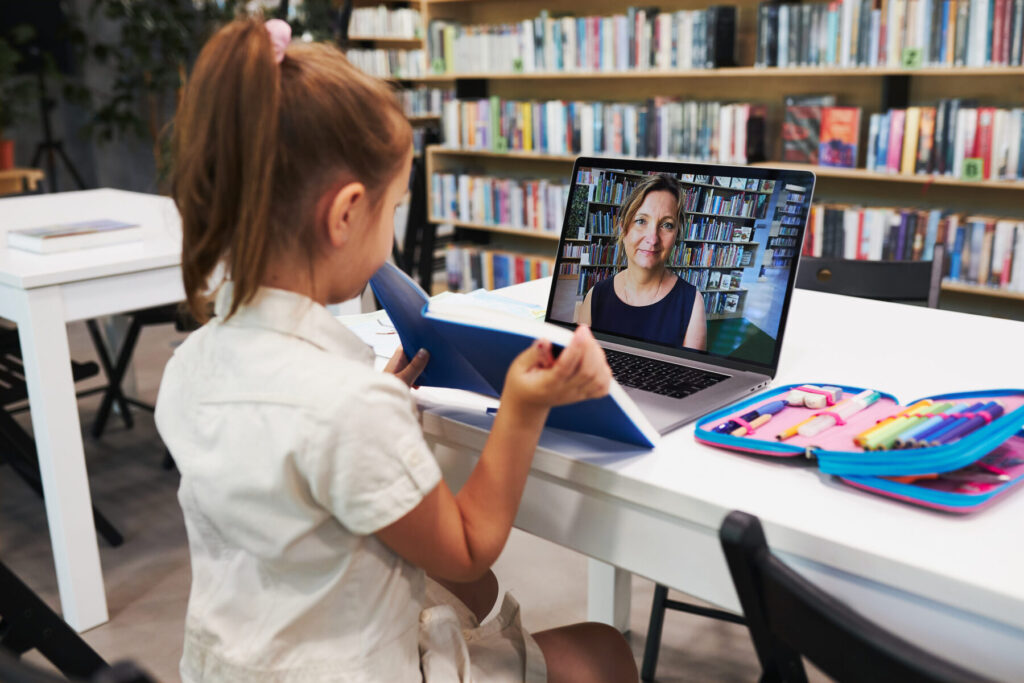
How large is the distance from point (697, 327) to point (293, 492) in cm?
58

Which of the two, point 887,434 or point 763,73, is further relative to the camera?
point 763,73

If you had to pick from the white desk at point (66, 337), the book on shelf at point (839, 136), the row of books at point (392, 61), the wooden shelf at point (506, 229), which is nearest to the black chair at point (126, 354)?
the white desk at point (66, 337)

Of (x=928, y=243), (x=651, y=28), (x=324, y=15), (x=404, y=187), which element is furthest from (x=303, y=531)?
(x=324, y=15)

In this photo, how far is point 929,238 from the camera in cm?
303

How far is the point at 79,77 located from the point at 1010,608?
23.0 ft

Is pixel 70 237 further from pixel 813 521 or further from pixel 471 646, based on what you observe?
pixel 813 521

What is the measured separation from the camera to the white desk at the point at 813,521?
68 cm

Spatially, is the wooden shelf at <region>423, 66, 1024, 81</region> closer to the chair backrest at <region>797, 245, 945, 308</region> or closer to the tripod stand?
the chair backrest at <region>797, 245, 945, 308</region>

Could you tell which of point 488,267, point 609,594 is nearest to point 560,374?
point 609,594

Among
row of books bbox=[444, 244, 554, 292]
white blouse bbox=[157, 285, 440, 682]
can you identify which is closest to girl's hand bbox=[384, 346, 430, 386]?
white blouse bbox=[157, 285, 440, 682]

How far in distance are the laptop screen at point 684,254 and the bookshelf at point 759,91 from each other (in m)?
2.10

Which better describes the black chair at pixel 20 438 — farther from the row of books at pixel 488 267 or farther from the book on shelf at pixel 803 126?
the book on shelf at pixel 803 126

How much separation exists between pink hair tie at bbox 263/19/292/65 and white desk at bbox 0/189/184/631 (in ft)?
3.25

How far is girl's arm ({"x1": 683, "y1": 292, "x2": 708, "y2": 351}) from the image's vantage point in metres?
1.12
